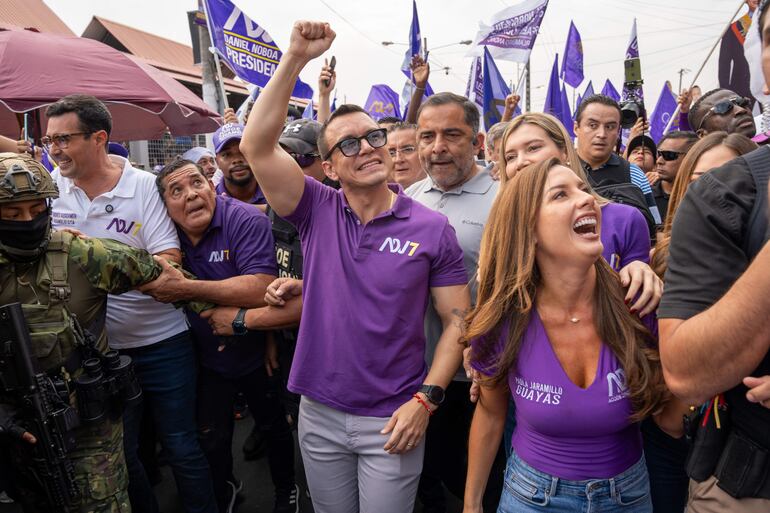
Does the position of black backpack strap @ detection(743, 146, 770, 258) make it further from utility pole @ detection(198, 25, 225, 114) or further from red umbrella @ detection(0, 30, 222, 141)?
utility pole @ detection(198, 25, 225, 114)

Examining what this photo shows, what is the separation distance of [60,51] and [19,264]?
13.2 ft

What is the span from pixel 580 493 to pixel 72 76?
569cm

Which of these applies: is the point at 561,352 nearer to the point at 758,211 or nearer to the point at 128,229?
the point at 758,211

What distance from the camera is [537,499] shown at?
5.39ft

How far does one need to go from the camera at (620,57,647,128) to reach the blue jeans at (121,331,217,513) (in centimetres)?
412

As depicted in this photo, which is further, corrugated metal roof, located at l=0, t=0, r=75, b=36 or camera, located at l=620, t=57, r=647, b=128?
corrugated metal roof, located at l=0, t=0, r=75, b=36

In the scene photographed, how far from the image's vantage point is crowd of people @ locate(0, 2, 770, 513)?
1214 millimetres

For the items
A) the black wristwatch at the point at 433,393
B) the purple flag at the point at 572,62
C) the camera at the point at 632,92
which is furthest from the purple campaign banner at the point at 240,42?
the purple flag at the point at 572,62

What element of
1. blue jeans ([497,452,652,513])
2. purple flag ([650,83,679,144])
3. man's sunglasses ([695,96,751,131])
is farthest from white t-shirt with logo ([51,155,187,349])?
purple flag ([650,83,679,144])

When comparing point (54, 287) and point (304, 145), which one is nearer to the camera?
point (54, 287)

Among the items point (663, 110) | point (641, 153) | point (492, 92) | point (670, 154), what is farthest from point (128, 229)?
point (663, 110)

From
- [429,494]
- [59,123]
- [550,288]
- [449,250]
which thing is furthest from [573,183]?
[59,123]

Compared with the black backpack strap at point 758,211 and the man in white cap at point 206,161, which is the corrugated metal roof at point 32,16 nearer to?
the man in white cap at point 206,161

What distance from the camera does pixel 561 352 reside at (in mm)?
1659
